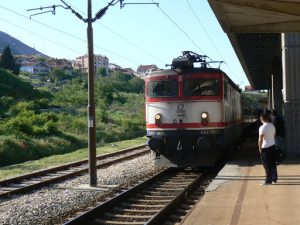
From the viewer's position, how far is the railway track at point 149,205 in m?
9.04

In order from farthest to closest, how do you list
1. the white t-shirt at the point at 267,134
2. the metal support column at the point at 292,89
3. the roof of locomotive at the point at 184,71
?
the metal support column at the point at 292,89
the roof of locomotive at the point at 184,71
the white t-shirt at the point at 267,134

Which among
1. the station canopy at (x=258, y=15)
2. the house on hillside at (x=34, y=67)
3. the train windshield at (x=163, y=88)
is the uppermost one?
the house on hillside at (x=34, y=67)

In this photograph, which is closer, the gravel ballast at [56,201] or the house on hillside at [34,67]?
the gravel ballast at [56,201]

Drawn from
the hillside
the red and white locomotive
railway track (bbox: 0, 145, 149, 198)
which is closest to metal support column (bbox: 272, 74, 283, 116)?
railway track (bbox: 0, 145, 149, 198)

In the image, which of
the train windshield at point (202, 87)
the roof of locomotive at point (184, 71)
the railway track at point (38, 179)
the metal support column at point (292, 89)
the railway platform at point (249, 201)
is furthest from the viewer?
the metal support column at point (292, 89)

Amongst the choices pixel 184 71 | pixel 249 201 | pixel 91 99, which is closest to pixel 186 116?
pixel 184 71

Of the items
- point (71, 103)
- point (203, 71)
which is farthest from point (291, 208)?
point (71, 103)

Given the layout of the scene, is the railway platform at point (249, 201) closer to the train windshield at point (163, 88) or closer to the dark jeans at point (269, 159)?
the dark jeans at point (269, 159)

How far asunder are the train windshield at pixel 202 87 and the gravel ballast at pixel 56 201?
9.35 ft

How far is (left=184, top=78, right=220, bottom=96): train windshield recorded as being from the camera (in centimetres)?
1534

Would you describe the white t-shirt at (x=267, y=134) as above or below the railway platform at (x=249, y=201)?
above

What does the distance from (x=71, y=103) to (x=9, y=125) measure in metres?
36.1

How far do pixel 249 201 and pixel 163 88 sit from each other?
22.9ft

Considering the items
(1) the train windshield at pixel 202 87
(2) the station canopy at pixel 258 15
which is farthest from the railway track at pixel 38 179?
(2) the station canopy at pixel 258 15
